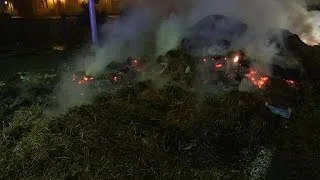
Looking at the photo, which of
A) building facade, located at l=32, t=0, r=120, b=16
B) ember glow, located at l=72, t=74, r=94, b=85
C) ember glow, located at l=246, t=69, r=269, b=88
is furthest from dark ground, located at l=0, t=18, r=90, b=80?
Answer: ember glow, located at l=246, t=69, r=269, b=88

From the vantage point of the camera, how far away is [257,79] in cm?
898

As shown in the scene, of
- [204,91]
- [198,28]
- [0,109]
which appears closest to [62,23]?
[198,28]

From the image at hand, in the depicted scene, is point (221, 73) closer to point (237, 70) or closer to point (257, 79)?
point (237, 70)

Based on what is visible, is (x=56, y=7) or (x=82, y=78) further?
(x=56, y=7)

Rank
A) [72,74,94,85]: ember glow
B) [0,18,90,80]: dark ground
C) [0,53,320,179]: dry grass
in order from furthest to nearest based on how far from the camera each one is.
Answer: [0,18,90,80]: dark ground, [72,74,94,85]: ember glow, [0,53,320,179]: dry grass

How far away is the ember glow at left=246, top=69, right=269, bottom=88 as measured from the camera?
8.84 m

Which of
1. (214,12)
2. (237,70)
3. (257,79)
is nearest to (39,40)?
(214,12)

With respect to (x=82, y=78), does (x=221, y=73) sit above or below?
above

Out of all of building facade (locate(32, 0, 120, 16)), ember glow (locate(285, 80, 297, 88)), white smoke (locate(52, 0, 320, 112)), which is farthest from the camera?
building facade (locate(32, 0, 120, 16))

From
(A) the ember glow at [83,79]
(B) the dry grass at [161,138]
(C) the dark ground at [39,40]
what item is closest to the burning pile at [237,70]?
(B) the dry grass at [161,138]

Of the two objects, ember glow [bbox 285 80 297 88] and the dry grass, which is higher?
ember glow [bbox 285 80 297 88]

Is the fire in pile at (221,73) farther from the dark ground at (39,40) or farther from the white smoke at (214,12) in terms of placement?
the dark ground at (39,40)

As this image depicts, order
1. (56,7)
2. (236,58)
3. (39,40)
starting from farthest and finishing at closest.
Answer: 1. (56,7)
2. (39,40)
3. (236,58)

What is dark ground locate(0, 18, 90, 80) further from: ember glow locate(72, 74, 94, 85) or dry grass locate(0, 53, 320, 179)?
dry grass locate(0, 53, 320, 179)
